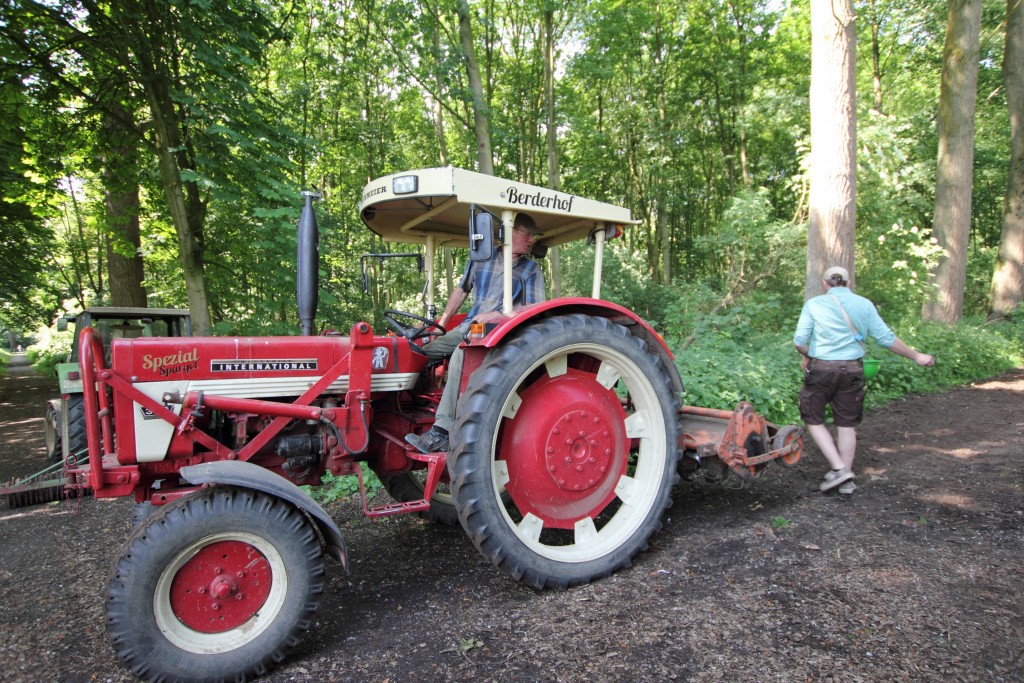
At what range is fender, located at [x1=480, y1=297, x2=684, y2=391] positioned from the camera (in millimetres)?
2801

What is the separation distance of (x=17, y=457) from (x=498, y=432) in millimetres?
6880

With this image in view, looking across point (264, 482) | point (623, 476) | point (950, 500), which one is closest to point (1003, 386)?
point (950, 500)

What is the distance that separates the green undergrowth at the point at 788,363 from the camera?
6066mm

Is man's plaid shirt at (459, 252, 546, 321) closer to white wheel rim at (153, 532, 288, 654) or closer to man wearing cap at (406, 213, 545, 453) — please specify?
man wearing cap at (406, 213, 545, 453)

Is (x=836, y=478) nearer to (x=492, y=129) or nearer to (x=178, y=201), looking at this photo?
(x=178, y=201)

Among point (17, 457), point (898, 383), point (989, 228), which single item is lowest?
point (17, 457)

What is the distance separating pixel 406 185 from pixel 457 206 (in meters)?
0.52

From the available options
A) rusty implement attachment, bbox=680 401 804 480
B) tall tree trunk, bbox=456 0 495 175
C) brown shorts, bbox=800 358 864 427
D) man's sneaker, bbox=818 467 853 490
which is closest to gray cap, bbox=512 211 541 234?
rusty implement attachment, bbox=680 401 804 480

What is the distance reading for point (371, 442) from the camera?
10.5 ft

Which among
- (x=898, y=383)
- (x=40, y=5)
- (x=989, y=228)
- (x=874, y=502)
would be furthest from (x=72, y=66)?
(x=989, y=228)

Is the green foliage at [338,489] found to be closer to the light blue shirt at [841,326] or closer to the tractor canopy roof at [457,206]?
the tractor canopy roof at [457,206]

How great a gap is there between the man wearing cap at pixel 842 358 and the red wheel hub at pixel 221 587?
11.9 ft

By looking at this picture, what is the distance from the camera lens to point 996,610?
2.42m

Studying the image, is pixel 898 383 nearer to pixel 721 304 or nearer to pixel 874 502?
pixel 721 304
